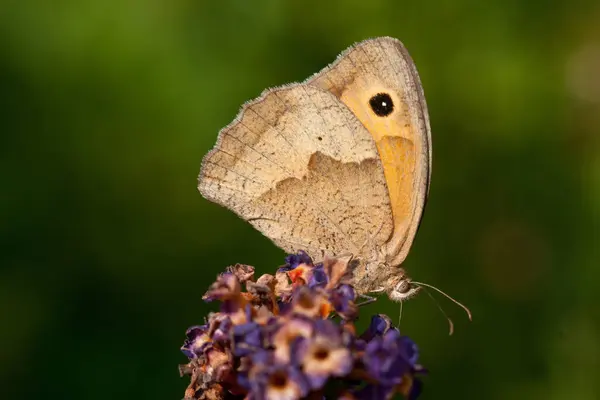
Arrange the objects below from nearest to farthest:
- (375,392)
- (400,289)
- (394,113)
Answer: (375,392), (400,289), (394,113)

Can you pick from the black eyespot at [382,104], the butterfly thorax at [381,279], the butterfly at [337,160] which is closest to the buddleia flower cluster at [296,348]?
the butterfly thorax at [381,279]

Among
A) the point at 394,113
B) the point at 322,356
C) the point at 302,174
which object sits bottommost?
the point at 322,356

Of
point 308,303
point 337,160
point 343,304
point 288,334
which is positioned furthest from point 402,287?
point 288,334

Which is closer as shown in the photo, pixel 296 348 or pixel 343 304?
pixel 296 348

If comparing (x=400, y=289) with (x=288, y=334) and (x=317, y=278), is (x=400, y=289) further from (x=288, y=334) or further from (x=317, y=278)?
(x=288, y=334)

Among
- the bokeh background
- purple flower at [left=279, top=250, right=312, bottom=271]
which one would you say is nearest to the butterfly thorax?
purple flower at [left=279, top=250, right=312, bottom=271]
